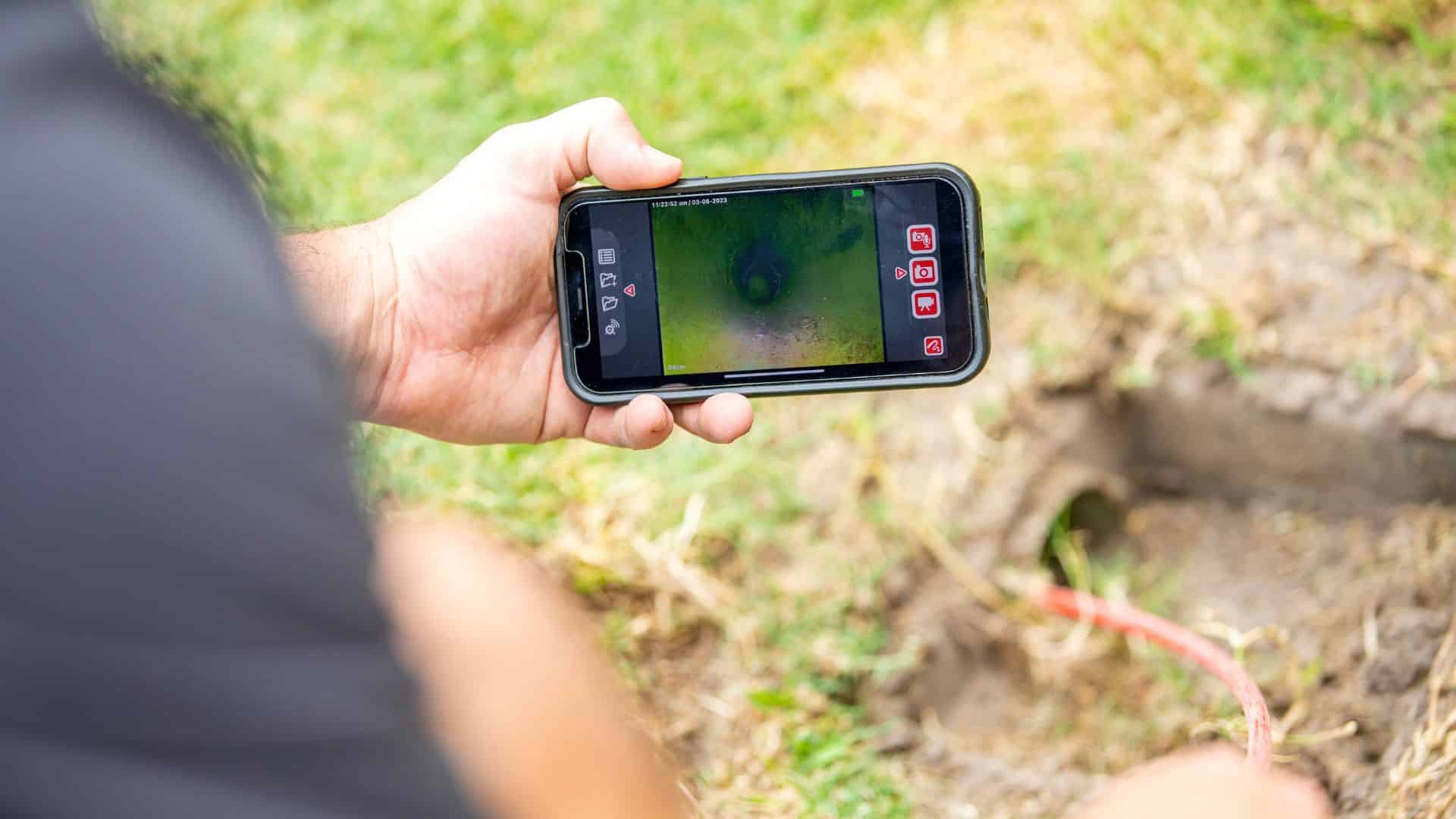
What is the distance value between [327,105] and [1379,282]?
221 centimetres

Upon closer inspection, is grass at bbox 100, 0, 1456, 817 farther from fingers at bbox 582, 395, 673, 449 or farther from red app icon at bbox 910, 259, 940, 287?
red app icon at bbox 910, 259, 940, 287

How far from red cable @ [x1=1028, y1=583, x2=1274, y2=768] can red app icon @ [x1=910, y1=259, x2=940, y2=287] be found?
64cm

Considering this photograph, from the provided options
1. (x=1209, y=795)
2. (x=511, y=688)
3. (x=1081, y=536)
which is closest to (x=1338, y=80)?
(x=1081, y=536)

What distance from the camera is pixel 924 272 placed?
59.4 inches

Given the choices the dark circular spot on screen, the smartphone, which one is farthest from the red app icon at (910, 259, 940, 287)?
the dark circular spot on screen

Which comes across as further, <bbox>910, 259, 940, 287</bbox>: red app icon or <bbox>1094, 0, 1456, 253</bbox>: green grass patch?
<bbox>1094, 0, 1456, 253</bbox>: green grass patch

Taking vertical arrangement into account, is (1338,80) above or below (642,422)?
above

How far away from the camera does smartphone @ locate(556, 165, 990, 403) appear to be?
1508 millimetres

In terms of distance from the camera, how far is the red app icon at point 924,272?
1506mm

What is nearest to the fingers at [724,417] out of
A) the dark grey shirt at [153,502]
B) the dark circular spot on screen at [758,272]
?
the dark circular spot on screen at [758,272]

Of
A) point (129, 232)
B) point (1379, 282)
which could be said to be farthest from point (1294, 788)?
point (1379, 282)

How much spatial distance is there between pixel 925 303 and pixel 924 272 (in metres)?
0.04

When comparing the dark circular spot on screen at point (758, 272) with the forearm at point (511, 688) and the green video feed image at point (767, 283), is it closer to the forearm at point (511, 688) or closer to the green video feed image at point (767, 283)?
the green video feed image at point (767, 283)

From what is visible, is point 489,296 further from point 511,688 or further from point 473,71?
point 473,71
